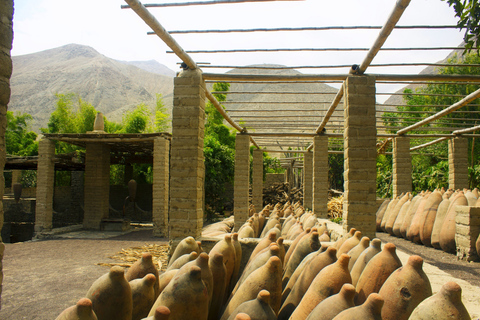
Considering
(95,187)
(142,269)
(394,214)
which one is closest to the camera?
(142,269)

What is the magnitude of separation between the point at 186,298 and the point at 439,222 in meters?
5.82

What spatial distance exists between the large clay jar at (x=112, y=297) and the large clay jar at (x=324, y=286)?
0.95 m

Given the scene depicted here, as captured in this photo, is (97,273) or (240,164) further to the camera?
(240,164)

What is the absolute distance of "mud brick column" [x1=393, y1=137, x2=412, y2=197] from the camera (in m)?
9.43

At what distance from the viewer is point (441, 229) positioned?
581 centimetres

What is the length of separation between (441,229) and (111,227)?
1082cm

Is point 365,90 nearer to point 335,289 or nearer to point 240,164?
point 335,289

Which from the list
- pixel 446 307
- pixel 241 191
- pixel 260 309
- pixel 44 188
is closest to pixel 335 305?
pixel 260 309

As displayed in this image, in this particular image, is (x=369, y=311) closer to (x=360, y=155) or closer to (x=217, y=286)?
(x=217, y=286)

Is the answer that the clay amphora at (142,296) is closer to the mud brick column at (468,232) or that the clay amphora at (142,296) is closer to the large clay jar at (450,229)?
the mud brick column at (468,232)

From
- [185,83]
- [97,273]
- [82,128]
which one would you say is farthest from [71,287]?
[82,128]

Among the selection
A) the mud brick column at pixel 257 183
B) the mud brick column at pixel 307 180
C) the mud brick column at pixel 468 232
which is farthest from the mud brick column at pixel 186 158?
the mud brick column at pixel 307 180

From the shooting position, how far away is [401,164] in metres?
9.53

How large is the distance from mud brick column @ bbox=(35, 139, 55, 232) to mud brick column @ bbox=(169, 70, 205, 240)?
8.39m
